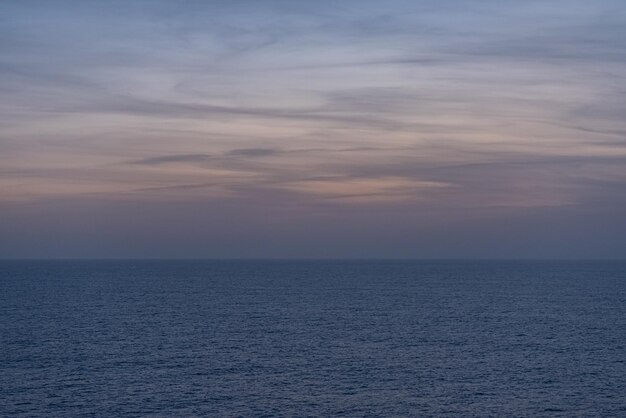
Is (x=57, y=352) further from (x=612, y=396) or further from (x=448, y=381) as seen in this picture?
(x=612, y=396)

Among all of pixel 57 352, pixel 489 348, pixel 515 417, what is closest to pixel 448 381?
pixel 515 417

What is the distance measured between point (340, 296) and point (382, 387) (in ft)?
361

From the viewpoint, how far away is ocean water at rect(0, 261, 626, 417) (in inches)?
2557

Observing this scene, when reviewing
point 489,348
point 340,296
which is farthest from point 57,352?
point 340,296

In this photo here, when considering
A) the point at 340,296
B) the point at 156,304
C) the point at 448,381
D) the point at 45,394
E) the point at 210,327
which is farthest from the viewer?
the point at 340,296

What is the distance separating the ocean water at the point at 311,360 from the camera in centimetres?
6494

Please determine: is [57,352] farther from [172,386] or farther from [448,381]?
[448,381]

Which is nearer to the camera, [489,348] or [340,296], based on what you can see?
[489,348]

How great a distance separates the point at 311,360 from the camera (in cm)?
8394

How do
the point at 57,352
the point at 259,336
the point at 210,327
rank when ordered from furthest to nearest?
the point at 210,327 < the point at 259,336 < the point at 57,352

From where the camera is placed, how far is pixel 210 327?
374 ft

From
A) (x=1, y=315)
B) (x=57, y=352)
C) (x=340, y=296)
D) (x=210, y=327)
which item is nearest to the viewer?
(x=57, y=352)

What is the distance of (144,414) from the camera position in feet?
204

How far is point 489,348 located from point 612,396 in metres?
26.5
